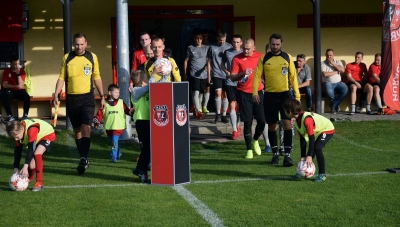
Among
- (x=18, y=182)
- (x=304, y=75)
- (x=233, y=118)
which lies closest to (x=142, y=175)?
(x=18, y=182)

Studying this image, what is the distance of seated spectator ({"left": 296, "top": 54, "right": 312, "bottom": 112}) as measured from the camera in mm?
17422

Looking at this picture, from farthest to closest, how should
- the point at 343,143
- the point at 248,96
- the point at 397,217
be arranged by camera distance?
1. the point at 343,143
2. the point at 248,96
3. the point at 397,217

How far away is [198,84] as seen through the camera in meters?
16.6

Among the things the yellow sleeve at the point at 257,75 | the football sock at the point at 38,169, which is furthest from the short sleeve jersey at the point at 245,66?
the football sock at the point at 38,169

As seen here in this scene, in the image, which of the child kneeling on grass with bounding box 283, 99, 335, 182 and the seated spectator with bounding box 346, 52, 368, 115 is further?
the seated spectator with bounding box 346, 52, 368, 115

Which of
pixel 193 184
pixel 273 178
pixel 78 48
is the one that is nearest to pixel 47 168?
pixel 78 48

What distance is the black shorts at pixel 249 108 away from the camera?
12.5 m

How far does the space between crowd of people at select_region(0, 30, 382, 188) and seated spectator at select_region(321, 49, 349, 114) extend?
1230 millimetres

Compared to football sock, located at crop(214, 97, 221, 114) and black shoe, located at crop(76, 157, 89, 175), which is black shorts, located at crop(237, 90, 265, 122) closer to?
black shoe, located at crop(76, 157, 89, 175)

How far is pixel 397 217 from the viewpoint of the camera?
7871 mm

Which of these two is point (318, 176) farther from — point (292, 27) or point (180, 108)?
point (292, 27)

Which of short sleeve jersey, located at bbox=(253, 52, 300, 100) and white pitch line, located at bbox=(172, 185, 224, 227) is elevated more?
short sleeve jersey, located at bbox=(253, 52, 300, 100)

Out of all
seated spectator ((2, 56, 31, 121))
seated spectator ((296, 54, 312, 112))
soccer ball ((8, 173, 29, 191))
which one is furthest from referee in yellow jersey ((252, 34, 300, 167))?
seated spectator ((2, 56, 31, 121))

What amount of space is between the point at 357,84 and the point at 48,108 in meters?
7.40
